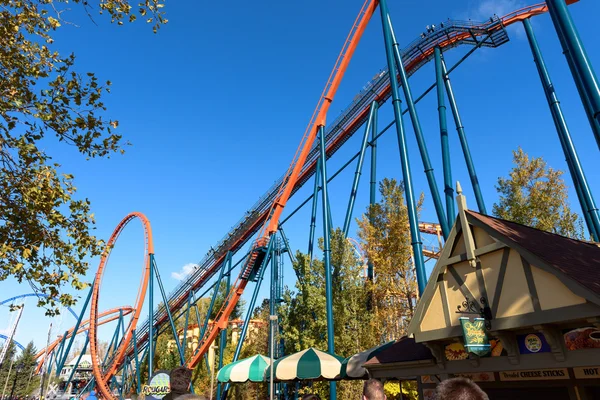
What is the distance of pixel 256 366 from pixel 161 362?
21412 mm

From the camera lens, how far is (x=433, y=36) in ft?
48.3

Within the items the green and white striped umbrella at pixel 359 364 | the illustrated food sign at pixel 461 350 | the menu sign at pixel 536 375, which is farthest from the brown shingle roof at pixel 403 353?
the menu sign at pixel 536 375

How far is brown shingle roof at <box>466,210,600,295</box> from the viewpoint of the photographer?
4.31m

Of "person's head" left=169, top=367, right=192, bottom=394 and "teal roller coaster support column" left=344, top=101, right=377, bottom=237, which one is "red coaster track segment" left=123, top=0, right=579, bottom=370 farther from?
"person's head" left=169, top=367, right=192, bottom=394

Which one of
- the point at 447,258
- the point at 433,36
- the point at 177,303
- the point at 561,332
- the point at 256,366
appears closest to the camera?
the point at 561,332

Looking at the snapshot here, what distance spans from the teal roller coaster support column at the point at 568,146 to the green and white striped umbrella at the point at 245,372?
337 inches

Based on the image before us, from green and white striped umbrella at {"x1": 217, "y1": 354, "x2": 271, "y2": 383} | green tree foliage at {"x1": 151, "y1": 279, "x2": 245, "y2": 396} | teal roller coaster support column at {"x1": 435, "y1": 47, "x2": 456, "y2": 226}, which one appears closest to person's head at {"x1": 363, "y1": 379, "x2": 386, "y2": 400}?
green and white striped umbrella at {"x1": 217, "y1": 354, "x2": 271, "y2": 383}

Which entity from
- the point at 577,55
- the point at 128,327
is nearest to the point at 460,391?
the point at 577,55

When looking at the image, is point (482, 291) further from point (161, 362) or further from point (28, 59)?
point (161, 362)

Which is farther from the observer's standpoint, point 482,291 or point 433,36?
point 433,36

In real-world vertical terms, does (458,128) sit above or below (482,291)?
above

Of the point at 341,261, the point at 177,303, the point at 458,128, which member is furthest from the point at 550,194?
the point at 177,303

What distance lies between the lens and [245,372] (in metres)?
9.20

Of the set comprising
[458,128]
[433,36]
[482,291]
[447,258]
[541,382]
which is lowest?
[541,382]
